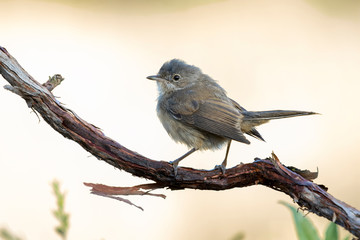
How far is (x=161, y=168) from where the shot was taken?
2949 millimetres

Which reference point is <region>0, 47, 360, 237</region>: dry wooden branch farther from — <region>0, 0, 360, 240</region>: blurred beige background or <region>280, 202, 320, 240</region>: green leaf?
<region>0, 0, 360, 240</region>: blurred beige background

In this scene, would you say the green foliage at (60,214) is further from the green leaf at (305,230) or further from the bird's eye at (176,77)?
the bird's eye at (176,77)

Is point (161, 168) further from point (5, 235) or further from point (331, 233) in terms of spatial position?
point (5, 235)

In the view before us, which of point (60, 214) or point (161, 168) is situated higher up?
point (161, 168)

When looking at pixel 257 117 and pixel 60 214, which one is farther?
pixel 257 117

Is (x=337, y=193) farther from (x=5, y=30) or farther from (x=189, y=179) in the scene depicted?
(x=5, y=30)

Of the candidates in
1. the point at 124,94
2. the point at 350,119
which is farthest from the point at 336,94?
the point at 124,94

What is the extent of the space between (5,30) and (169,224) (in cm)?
524

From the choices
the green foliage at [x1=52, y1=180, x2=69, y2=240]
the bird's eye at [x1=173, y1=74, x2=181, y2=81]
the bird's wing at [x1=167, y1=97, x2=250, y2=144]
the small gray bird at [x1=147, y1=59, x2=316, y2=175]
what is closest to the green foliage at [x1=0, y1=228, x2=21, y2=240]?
the green foliage at [x1=52, y1=180, x2=69, y2=240]

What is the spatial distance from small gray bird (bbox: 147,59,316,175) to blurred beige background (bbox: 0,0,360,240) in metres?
2.31

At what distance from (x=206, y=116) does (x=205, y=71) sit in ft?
14.9

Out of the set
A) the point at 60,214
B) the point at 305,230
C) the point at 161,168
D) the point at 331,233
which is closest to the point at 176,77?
the point at 161,168

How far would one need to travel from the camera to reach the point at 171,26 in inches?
411

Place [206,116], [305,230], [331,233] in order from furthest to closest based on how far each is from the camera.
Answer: [206,116] < [305,230] < [331,233]
